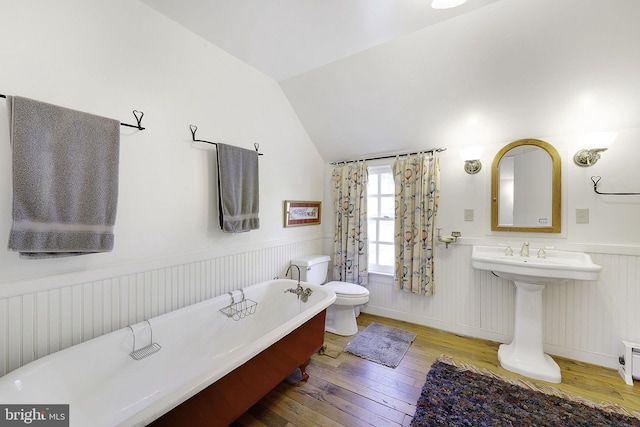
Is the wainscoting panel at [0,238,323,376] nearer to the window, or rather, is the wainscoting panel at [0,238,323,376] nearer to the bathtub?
the bathtub

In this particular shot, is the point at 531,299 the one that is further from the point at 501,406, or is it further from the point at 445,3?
the point at 445,3

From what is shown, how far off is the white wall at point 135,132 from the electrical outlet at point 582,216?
266cm

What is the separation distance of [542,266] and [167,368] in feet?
8.44

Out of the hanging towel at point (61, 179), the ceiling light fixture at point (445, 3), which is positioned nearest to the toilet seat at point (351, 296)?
the hanging towel at point (61, 179)

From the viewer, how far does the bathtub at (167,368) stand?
103cm

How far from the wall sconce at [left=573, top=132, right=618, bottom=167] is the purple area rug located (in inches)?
67.9

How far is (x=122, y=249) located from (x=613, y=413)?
3.12 metres

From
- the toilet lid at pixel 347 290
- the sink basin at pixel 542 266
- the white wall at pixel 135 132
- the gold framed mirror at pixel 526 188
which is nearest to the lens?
the white wall at pixel 135 132

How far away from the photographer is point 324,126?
2.86 meters

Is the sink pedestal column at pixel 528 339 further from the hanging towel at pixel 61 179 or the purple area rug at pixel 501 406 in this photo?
the hanging towel at pixel 61 179

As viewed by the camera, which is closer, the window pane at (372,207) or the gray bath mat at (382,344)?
the gray bath mat at (382,344)

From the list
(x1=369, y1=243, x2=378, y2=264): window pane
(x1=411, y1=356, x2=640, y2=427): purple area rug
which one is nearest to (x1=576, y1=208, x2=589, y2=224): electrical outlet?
(x1=411, y1=356, x2=640, y2=427): purple area rug

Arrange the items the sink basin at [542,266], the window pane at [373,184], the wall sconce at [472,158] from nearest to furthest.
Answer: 1. the sink basin at [542,266]
2. the wall sconce at [472,158]
3. the window pane at [373,184]

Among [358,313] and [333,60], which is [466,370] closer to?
[358,313]
